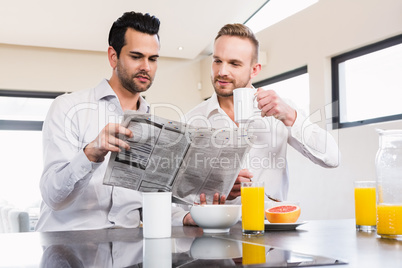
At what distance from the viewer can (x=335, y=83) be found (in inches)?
167

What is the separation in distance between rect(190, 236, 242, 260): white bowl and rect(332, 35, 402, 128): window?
2.82 m

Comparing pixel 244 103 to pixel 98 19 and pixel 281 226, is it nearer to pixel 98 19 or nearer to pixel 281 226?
pixel 281 226

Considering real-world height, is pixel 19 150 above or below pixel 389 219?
above

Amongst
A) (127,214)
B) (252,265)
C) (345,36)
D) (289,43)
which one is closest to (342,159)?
(345,36)

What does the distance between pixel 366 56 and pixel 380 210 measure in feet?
10.1

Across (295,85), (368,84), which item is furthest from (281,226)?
(295,85)

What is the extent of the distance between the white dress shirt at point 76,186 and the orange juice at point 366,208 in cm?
65

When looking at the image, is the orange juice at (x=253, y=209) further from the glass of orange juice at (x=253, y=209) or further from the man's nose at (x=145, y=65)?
the man's nose at (x=145, y=65)

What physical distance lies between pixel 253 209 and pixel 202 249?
11.7 inches

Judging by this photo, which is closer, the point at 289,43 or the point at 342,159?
the point at 342,159

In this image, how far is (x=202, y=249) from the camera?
3.27ft

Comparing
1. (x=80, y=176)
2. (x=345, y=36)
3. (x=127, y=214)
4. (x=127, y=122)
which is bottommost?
(x=127, y=214)

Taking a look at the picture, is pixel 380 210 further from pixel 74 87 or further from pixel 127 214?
pixel 74 87

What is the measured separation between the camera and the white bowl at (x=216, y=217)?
135 cm
